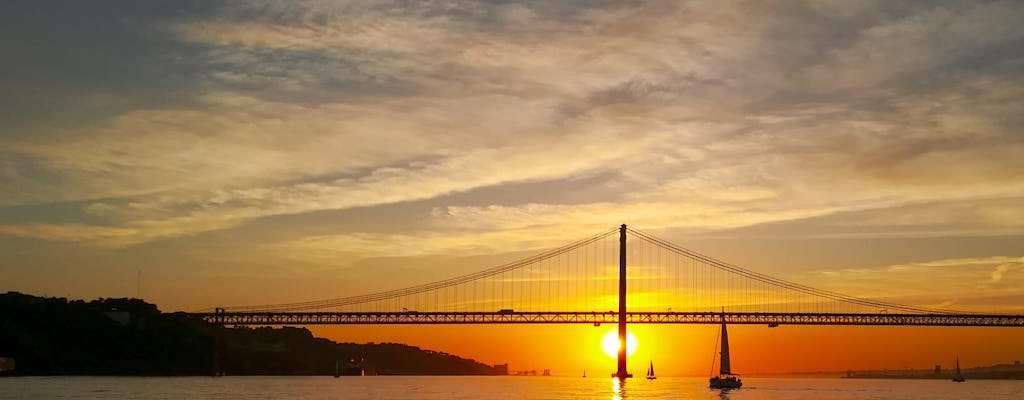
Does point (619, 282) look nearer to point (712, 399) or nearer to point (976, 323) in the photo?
point (712, 399)

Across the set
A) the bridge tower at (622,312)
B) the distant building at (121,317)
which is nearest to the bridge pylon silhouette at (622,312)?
the bridge tower at (622,312)

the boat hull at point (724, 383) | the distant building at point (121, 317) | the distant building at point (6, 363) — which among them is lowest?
the boat hull at point (724, 383)

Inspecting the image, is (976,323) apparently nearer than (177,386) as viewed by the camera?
No

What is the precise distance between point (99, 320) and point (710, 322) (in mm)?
81255

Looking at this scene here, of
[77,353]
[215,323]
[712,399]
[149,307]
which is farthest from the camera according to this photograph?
[149,307]

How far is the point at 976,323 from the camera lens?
16375 cm

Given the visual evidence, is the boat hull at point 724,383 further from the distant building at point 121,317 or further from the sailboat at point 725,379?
the distant building at point 121,317

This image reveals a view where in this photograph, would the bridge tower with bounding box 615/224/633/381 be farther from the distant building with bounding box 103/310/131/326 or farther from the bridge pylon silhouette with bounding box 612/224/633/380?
the distant building with bounding box 103/310/131/326

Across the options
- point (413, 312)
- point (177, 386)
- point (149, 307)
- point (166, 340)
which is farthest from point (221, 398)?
point (149, 307)

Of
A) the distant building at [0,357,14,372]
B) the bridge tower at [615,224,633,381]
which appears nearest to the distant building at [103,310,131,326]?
the distant building at [0,357,14,372]

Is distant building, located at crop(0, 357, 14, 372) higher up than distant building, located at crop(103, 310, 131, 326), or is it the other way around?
distant building, located at crop(103, 310, 131, 326)

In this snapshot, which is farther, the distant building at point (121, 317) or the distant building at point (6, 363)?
the distant building at point (121, 317)

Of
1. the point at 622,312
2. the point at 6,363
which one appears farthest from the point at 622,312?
the point at 6,363

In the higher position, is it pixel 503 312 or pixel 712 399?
pixel 503 312
